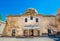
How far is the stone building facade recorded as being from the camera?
33125 millimetres

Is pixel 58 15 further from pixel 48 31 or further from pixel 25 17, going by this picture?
pixel 25 17

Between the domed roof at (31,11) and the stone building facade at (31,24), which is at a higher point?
the domed roof at (31,11)

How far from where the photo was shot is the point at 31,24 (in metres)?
33.8

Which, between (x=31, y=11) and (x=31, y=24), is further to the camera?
(x=31, y=11)

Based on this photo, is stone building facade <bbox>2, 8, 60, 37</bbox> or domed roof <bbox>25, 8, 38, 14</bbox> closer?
stone building facade <bbox>2, 8, 60, 37</bbox>

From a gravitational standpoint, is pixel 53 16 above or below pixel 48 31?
above

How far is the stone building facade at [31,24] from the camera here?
33125 millimetres

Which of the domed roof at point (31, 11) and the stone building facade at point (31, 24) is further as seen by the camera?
the domed roof at point (31, 11)

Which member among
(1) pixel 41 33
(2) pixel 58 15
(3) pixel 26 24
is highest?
(2) pixel 58 15

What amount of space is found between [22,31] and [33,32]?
284cm

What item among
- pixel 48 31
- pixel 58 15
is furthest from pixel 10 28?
pixel 58 15

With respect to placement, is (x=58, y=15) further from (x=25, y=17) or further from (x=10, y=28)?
(x=10, y=28)

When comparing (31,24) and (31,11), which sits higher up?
(31,11)

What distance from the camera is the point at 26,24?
3400 cm
